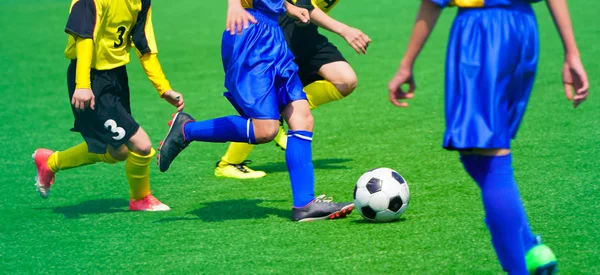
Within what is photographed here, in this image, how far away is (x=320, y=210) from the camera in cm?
562

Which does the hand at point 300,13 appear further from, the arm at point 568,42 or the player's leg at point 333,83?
the arm at point 568,42

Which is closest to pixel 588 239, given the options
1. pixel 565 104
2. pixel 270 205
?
pixel 270 205

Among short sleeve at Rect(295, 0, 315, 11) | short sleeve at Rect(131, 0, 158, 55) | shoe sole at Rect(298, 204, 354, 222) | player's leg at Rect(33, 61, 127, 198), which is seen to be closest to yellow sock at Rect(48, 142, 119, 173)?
player's leg at Rect(33, 61, 127, 198)

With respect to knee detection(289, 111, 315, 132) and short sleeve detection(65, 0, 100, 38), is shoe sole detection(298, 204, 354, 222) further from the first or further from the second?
short sleeve detection(65, 0, 100, 38)

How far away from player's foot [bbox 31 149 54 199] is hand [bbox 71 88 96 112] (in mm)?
874

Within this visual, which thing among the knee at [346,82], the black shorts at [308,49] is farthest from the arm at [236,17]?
the knee at [346,82]

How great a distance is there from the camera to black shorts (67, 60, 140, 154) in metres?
6.06

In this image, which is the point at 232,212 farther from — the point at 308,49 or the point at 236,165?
the point at 308,49

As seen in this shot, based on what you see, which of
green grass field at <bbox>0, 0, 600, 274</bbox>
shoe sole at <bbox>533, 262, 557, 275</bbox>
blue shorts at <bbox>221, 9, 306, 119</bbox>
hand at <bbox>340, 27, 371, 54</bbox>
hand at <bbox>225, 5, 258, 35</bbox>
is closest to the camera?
shoe sole at <bbox>533, 262, 557, 275</bbox>

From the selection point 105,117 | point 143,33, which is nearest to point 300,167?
point 105,117

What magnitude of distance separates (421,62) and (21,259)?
24.7 feet

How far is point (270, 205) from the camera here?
20.4ft

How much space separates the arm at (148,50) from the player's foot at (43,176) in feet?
3.21

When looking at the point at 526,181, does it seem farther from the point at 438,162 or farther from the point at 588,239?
the point at 588,239
